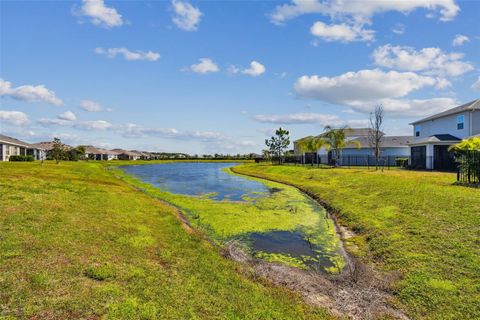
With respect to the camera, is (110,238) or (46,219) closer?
(110,238)

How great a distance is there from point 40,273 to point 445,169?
3540 centimetres

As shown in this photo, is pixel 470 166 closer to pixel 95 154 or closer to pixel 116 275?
Result: pixel 116 275

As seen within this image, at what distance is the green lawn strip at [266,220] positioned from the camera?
10961mm

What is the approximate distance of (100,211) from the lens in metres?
12.4

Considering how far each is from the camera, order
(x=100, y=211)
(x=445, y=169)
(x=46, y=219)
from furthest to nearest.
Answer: (x=445, y=169) → (x=100, y=211) → (x=46, y=219)

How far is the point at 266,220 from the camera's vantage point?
14.9m

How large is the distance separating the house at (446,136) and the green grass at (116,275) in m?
30.9

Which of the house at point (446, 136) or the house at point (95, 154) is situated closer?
the house at point (446, 136)

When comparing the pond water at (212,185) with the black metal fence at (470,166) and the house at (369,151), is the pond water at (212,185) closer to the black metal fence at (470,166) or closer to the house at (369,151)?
the black metal fence at (470,166)

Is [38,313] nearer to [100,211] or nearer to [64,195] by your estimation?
[100,211]

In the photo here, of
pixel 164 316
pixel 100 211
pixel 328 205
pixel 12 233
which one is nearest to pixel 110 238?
pixel 12 233

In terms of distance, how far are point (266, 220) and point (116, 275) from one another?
9.22m

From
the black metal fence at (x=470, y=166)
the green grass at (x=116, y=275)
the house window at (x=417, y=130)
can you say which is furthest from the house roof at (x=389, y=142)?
the green grass at (x=116, y=275)

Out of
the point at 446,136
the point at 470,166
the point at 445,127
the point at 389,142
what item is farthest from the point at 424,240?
the point at 389,142
